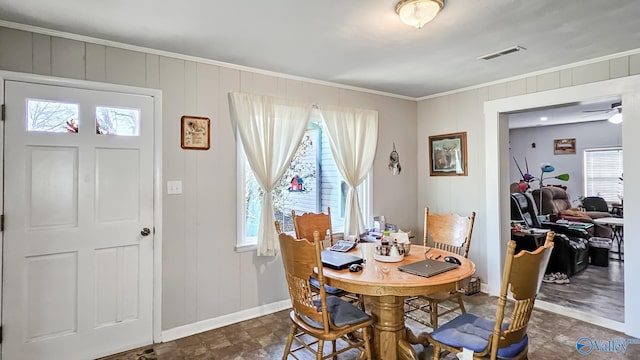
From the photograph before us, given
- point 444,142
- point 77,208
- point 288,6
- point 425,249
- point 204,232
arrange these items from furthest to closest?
point 444,142
point 204,232
point 425,249
point 77,208
point 288,6

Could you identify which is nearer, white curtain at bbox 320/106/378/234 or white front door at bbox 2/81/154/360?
white front door at bbox 2/81/154/360

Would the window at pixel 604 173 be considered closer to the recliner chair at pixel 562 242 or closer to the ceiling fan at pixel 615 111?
the ceiling fan at pixel 615 111

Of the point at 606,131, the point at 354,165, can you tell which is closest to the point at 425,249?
the point at 354,165

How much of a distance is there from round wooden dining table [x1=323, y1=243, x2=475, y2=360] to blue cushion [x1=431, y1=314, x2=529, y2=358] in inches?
9.5

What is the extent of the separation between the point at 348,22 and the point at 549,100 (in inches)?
91.7

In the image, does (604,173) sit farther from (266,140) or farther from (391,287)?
(391,287)

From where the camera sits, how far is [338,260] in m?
2.27

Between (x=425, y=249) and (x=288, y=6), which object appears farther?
(x=425, y=249)

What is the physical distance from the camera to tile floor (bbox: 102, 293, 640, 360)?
2592mm

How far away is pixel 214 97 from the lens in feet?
10.2

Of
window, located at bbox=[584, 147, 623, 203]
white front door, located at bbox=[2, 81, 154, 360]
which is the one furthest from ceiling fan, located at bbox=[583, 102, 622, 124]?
white front door, located at bbox=[2, 81, 154, 360]

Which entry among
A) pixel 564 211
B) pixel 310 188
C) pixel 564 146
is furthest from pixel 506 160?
pixel 564 146

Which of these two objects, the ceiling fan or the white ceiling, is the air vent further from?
the ceiling fan

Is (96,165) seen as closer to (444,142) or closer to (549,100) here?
(444,142)
